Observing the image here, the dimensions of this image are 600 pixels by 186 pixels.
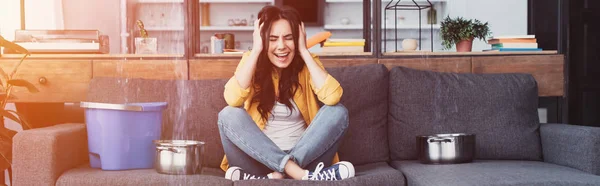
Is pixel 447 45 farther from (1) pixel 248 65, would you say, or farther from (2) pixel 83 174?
(2) pixel 83 174

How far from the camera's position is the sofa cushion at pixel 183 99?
2.84 meters

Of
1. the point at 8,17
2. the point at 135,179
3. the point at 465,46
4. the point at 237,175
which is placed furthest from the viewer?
the point at 8,17

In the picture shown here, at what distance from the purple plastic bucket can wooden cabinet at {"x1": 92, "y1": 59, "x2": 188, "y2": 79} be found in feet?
1.73

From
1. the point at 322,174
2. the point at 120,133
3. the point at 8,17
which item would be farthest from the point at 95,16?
the point at 322,174

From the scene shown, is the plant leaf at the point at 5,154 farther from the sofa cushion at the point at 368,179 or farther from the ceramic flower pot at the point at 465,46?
the ceramic flower pot at the point at 465,46

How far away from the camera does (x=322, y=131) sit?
246cm

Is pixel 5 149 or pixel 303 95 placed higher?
pixel 303 95

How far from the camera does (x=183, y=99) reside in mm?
2861

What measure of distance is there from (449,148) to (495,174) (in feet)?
1.08

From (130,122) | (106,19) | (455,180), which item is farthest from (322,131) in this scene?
(106,19)

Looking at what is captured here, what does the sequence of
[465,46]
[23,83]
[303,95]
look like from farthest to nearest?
[465,46] → [23,83] → [303,95]

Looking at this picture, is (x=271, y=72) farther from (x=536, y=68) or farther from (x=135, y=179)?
(x=536, y=68)

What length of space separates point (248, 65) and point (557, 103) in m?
1.65

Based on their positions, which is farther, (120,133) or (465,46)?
(465,46)
